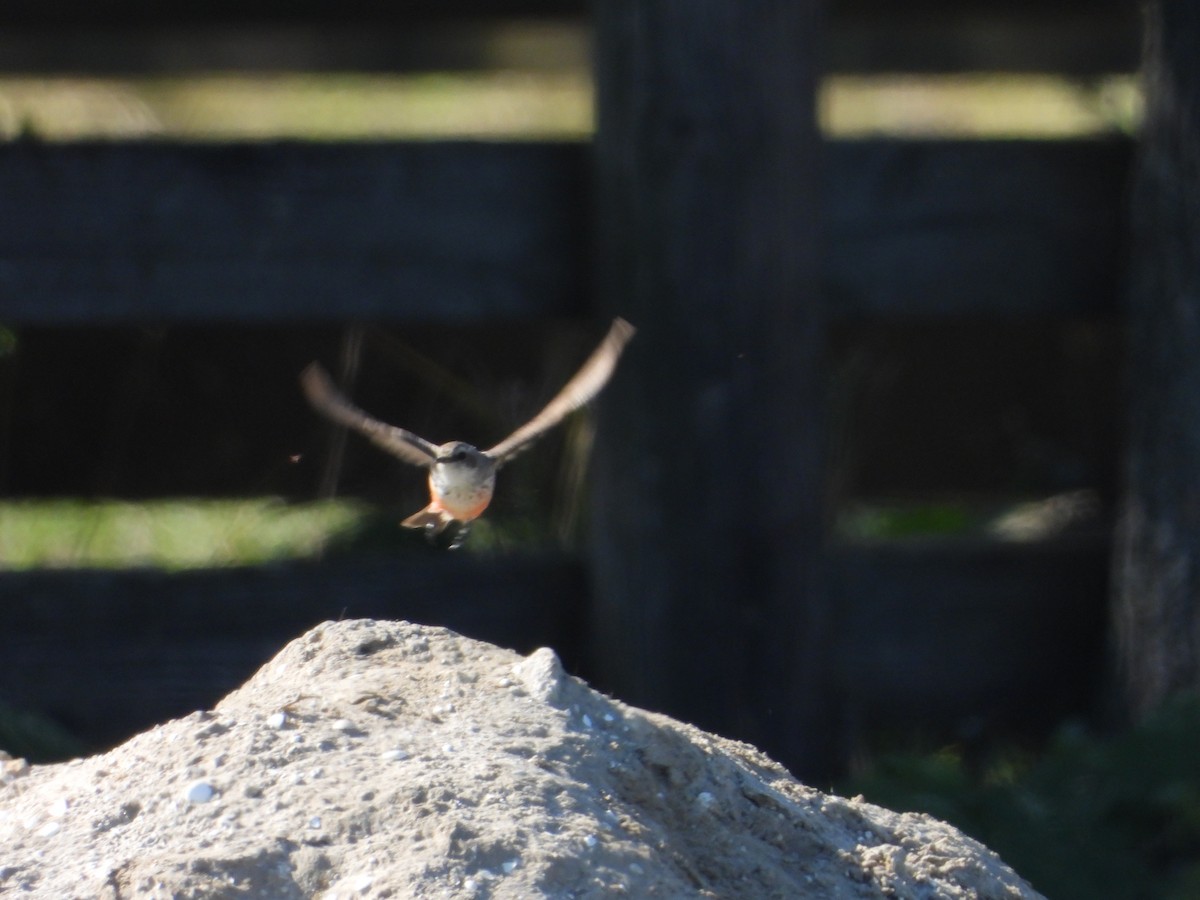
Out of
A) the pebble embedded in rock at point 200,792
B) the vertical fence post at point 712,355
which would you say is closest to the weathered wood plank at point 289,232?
the vertical fence post at point 712,355

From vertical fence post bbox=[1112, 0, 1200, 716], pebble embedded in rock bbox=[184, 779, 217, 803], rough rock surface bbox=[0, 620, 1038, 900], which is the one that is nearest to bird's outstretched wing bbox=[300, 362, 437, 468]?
rough rock surface bbox=[0, 620, 1038, 900]

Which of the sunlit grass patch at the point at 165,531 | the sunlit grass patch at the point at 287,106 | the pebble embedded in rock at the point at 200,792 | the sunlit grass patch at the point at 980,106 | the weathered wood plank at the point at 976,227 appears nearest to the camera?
the pebble embedded in rock at the point at 200,792

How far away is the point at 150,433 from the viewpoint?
4.02m

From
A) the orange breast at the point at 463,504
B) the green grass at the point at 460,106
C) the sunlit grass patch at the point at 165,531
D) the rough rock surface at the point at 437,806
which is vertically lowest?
the sunlit grass patch at the point at 165,531

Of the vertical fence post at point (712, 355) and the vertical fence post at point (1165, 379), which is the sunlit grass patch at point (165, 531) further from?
the vertical fence post at point (1165, 379)

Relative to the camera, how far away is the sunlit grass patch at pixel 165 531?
404 cm

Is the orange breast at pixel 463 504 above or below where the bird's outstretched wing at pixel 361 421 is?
below

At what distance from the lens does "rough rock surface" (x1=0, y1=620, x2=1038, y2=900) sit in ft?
5.34

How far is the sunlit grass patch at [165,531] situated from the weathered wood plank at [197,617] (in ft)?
0.64

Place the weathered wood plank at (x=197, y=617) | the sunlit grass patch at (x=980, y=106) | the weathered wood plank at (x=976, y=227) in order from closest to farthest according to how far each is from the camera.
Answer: the weathered wood plank at (x=197, y=617), the weathered wood plank at (x=976, y=227), the sunlit grass patch at (x=980, y=106)

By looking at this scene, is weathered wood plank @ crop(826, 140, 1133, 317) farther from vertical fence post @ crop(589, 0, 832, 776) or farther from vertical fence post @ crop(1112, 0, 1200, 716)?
vertical fence post @ crop(589, 0, 832, 776)

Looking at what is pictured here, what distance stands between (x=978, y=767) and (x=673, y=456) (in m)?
1.06

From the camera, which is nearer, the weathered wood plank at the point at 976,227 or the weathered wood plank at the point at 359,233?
the weathered wood plank at the point at 359,233

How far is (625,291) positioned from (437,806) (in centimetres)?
169
